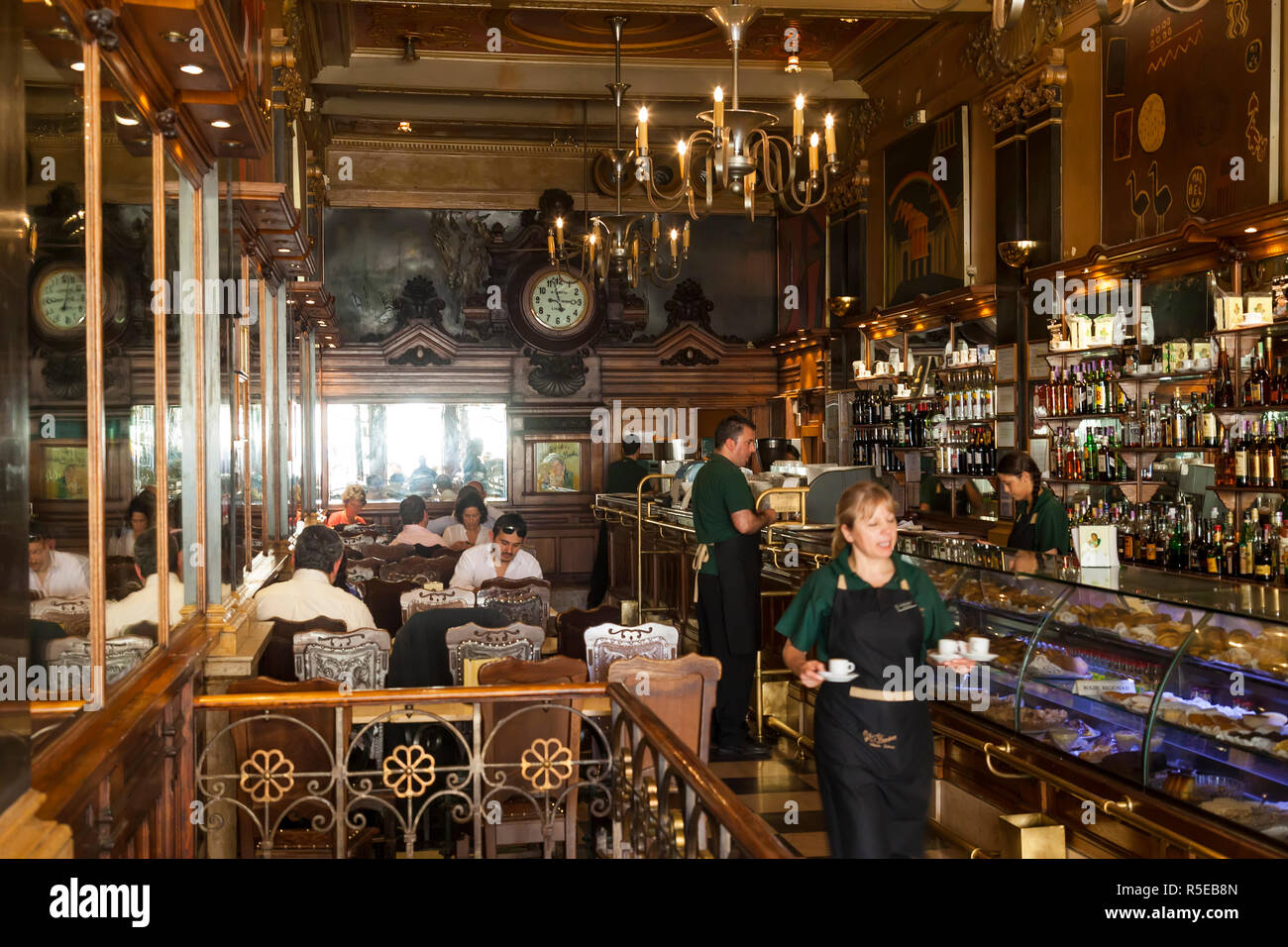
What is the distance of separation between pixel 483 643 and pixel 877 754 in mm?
2193

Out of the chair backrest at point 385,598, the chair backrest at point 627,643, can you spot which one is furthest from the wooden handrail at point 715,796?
the chair backrest at point 385,598

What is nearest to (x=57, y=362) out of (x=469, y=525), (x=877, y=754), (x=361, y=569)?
(x=877, y=754)

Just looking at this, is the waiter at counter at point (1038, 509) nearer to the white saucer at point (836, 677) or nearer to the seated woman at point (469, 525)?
the white saucer at point (836, 677)

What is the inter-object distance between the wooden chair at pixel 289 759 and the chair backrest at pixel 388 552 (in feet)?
16.2

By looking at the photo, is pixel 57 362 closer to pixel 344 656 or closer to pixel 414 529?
pixel 344 656

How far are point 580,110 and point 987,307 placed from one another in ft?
20.3

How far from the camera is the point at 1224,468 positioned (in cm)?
678

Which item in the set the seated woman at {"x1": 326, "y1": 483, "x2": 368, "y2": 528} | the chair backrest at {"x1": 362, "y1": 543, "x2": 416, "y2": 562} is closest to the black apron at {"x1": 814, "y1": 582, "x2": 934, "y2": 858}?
the chair backrest at {"x1": 362, "y1": 543, "x2": 416, "y2": 562}

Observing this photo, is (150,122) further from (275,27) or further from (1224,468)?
(1224,468)

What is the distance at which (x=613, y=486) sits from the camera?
1362 cm

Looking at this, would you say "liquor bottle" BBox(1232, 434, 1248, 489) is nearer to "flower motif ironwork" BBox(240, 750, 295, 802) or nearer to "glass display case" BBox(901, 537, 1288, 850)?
"glass display case" BBox(901, 537, 1288, 850)

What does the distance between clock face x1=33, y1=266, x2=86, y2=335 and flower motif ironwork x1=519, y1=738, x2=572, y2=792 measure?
1957 millimetres

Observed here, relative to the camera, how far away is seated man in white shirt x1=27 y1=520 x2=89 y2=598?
85.0 inches

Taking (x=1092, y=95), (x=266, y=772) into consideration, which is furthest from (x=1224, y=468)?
(x=266, y=772)
